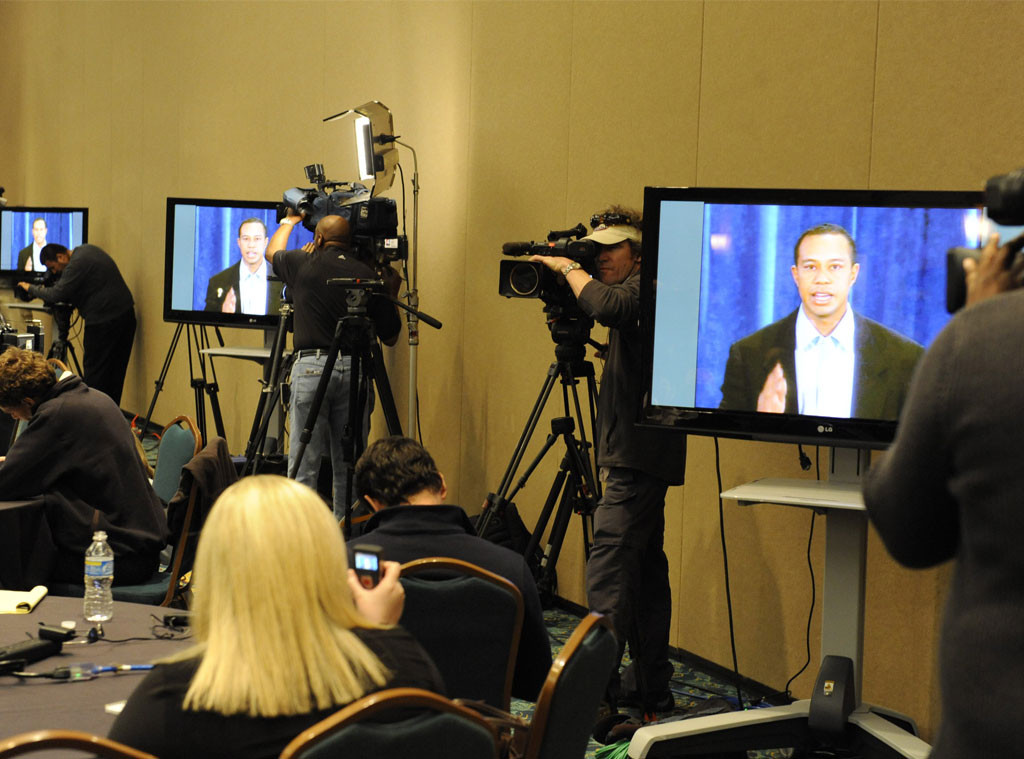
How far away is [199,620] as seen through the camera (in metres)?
1.68

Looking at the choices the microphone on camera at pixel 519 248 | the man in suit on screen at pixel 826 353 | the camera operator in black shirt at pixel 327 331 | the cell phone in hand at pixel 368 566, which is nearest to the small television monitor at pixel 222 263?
the camera operator in black shirt at pixel 327 331

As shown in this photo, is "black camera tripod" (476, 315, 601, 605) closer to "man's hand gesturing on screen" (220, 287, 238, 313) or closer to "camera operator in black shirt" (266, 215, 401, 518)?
"camera operator in black shirt" (266, 215, 401, 518)

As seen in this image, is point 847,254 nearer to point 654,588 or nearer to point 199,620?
point 654,588

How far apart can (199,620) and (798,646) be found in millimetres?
2778

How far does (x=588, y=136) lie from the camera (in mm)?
4941

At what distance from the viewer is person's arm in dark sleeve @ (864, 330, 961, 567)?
1448 millimetres

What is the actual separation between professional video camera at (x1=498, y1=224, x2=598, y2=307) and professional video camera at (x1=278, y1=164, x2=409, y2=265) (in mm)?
1506

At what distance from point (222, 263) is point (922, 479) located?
5.54 m

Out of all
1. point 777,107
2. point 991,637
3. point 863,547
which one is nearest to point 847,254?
point 863,547

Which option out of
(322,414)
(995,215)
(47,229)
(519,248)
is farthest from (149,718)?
(47,229)

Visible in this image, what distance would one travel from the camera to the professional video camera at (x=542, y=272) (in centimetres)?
391

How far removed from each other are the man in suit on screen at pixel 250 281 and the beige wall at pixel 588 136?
2.43 feet

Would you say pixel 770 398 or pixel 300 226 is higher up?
pixel 300 226

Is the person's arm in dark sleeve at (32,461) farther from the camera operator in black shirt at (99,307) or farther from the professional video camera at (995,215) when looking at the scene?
the camera operator in black shirt at (99,307)
